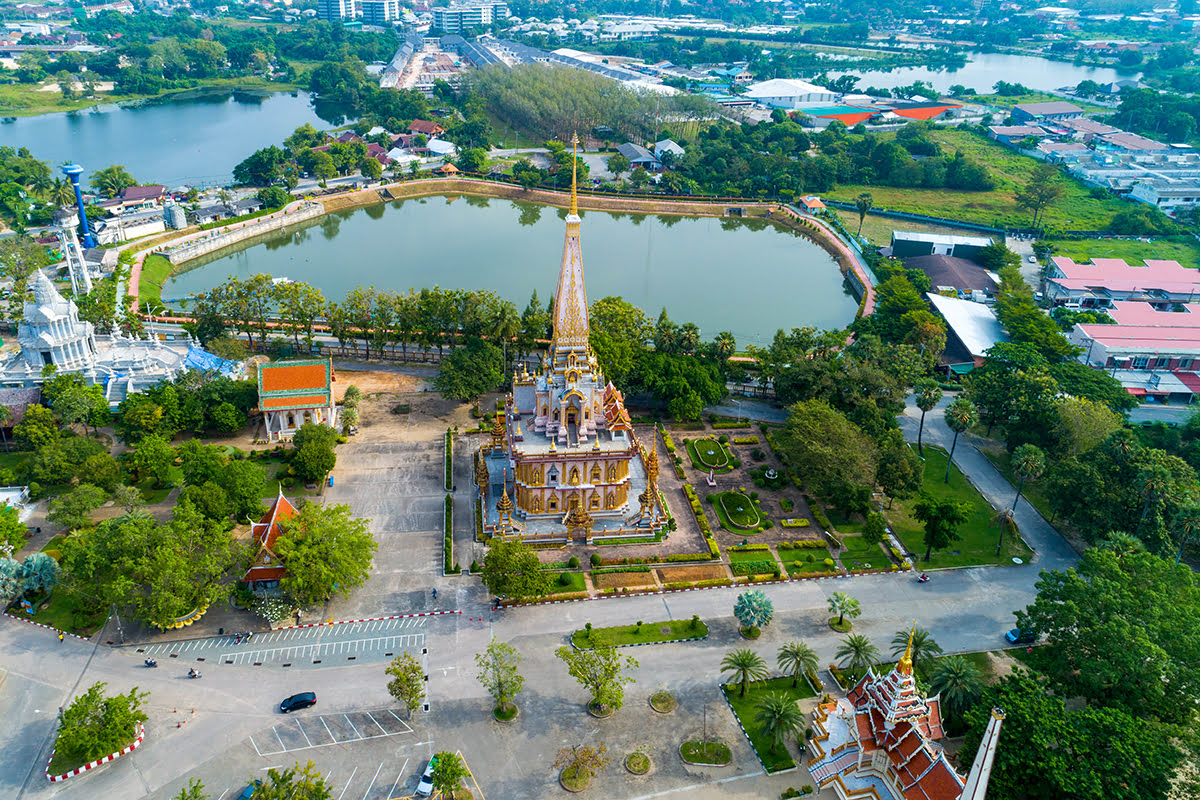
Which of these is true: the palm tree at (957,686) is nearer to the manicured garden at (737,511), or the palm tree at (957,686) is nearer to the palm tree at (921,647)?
the palm tree at (921,647)

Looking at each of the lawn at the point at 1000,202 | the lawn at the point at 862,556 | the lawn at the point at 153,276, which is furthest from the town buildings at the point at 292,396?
the lawn at the point at 1000,202

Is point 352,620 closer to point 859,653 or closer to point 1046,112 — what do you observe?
point 859,653

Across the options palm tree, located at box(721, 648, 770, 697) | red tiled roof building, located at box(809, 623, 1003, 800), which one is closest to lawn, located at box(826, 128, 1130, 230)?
palm tree, located at box(721, 648, 770, 697)

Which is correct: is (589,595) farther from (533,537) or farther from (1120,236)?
(1120,236)

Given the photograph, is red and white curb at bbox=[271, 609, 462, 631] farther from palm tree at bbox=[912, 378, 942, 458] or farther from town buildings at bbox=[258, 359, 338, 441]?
palm tree at bbox=[912, 378, 942, 458]

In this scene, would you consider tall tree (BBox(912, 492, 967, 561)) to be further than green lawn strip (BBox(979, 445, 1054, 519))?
No
